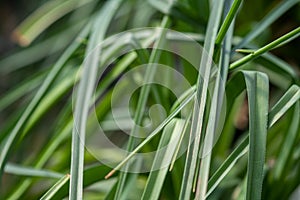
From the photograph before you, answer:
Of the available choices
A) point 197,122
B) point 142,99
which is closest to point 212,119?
point 197,122

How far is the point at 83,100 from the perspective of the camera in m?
0.51

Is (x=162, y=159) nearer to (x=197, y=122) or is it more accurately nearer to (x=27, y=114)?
(x=197, y=122)

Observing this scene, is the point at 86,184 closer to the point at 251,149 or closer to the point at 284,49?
the point at 251,149

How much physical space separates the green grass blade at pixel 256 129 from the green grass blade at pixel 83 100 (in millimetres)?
123

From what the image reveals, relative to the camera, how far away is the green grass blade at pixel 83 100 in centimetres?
43

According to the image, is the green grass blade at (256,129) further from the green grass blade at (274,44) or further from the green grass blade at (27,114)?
the green grass blade at (27,114)

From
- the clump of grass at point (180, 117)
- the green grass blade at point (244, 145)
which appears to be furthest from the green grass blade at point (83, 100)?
the green grass blade at point (244, 145)

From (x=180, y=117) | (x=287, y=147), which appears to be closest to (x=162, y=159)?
(x=180, y=117)

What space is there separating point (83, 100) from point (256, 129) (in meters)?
0.15

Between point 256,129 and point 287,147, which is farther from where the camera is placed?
point 287,147

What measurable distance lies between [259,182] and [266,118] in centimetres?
6

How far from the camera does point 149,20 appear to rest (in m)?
0.94

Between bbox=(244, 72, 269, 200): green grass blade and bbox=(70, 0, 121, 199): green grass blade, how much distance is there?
0.40 ft

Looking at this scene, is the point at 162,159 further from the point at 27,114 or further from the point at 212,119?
the point at 27,114
